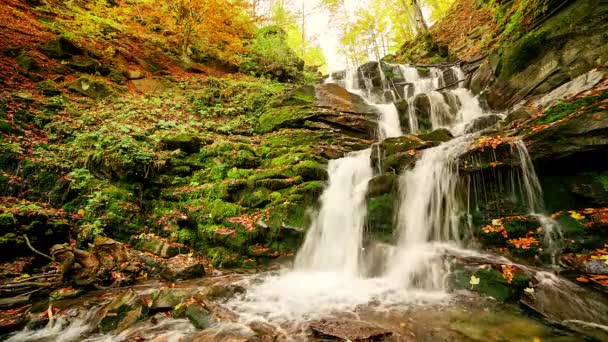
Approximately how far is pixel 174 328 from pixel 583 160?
20.4ft

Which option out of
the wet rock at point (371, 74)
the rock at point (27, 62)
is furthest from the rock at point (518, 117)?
the rock at point (27, 62)

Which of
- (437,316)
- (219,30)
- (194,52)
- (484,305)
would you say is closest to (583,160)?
(484,305)

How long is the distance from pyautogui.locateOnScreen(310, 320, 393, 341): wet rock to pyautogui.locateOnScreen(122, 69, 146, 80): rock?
13.0 meters

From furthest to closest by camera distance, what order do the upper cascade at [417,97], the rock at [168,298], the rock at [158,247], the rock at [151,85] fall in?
the rock at [151,85] → the upper cascade at [417,97] → the rock at [158,247] → the rock at [168,298]

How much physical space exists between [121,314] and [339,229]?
4.31 metres

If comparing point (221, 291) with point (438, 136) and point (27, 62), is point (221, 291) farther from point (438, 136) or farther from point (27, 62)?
point (27, 62)

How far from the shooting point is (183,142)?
28.9ft

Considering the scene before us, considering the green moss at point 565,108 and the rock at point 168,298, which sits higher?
the green moss at point 565,108

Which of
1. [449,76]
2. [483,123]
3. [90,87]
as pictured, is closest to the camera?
[483,123]

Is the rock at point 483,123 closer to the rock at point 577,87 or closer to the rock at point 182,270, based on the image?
the rock at point 577,87

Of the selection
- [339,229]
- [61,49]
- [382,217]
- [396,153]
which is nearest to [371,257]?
[382,217]

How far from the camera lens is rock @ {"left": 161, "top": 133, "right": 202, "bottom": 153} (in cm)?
865

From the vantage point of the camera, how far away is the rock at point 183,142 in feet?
28.4

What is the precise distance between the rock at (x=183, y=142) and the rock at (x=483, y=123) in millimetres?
8041
